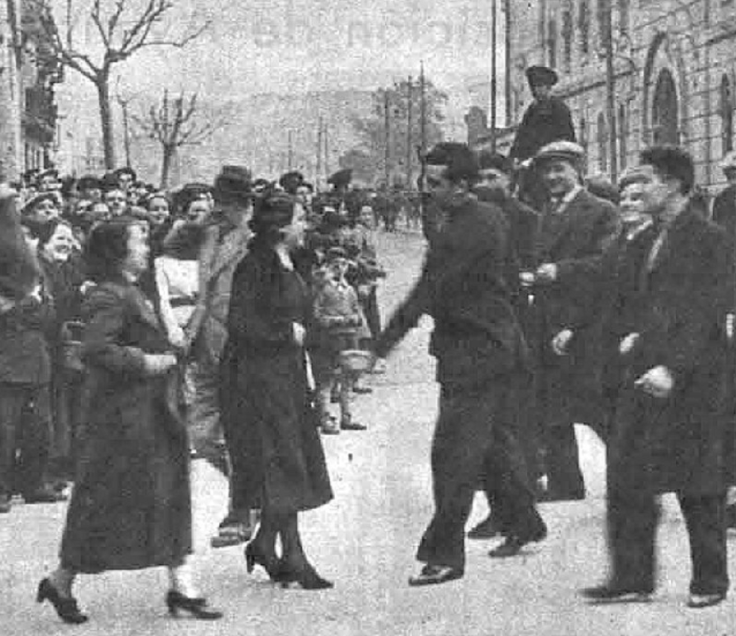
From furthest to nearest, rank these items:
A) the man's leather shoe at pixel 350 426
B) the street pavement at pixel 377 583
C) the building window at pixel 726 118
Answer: the building window at pixel 726 118 < the man's leather shoe at pixel 350 426 < the street pavement at pixel 377 583

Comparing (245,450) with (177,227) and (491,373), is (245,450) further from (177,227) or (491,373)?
(177,227)

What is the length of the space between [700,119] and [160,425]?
2948 cm

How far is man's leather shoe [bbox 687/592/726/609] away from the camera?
23.4 ft

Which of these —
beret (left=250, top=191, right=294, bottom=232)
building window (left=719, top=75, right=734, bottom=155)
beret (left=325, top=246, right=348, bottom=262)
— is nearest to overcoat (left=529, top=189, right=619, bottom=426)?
beret (left=250, top=191, right=294, bottom=232)

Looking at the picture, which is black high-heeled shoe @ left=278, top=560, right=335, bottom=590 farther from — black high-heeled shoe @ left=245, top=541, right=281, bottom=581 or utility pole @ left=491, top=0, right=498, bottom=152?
utility pole @ left=491, top=0, right=498, bottom=152

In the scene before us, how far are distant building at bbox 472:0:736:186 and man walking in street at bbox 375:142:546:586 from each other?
24.2 metres

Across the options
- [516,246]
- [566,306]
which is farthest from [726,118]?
[566,306]

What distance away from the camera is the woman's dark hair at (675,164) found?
24.2ft

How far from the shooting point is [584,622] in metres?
6.93

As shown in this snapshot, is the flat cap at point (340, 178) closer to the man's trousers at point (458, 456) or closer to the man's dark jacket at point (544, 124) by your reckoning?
the man's dark jacket at point (544, 124)

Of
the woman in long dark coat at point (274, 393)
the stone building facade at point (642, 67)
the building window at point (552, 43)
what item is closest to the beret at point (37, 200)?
the woman in long dark coat at point (274, 393)

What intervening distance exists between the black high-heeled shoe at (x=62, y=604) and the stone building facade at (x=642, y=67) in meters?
25.9

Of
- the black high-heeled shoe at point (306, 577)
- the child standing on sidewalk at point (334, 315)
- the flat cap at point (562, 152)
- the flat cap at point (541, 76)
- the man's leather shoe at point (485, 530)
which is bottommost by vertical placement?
the man's leather shoe at point (485, 530)

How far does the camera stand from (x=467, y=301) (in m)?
8.04
